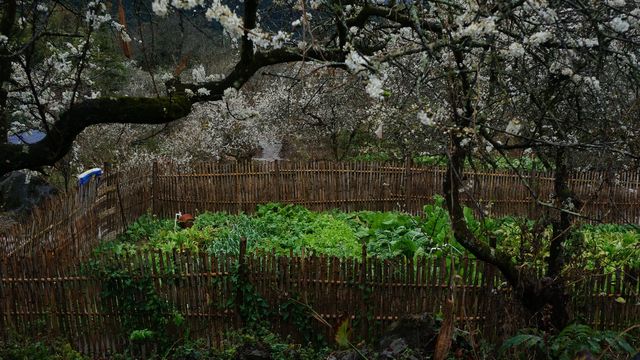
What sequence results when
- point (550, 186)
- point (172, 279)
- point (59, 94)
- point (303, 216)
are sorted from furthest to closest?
point (59, 94), point (550, 186), point (303, 216), point (172, 279)

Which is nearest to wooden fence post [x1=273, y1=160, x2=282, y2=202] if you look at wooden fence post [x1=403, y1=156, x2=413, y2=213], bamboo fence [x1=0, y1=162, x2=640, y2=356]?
wooden fence post [x1=403, y1=156, x2=413, y2=213]

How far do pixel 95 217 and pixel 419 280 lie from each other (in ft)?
17.5

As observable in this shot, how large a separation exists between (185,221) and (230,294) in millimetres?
4358

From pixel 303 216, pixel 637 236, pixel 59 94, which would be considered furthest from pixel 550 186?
pixel 59 94

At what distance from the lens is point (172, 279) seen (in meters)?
6.50

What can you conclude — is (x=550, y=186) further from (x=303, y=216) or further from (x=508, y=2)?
(x=508, y=2)

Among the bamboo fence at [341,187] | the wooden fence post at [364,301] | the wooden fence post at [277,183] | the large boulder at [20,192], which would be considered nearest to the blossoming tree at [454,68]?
the wooden fence post at [364,301]

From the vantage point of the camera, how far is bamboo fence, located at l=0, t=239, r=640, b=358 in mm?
6324

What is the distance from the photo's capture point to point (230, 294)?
6.57m

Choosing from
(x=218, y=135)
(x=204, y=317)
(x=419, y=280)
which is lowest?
(x=204, y=317)

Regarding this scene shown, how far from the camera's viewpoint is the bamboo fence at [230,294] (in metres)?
6.32

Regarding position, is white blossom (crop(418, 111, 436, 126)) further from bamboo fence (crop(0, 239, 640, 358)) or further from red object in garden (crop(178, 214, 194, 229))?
red object in garden (crop(178, 214, 194, 229))

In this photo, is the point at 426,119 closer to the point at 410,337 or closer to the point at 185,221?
the point at 410,337

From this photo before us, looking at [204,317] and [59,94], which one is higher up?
[59,94]
